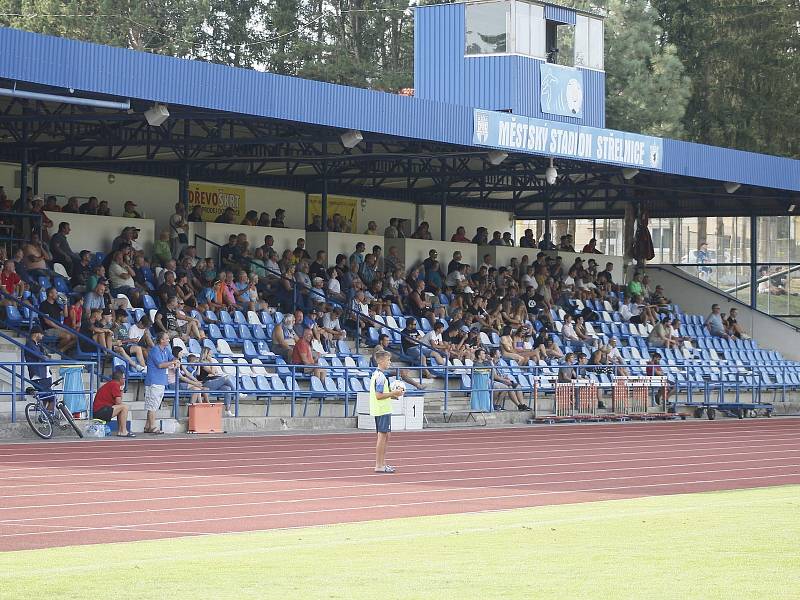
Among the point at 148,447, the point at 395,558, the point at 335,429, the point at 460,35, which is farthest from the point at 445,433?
the point at 395,558

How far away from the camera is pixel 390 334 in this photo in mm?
31781

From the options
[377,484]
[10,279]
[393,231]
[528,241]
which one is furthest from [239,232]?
[377,484]

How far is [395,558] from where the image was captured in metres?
10.6

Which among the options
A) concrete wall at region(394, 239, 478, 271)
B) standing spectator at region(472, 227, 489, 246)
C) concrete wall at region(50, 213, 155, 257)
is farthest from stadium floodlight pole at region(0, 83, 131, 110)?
standing spectator at region(472, 227, 489, 246)

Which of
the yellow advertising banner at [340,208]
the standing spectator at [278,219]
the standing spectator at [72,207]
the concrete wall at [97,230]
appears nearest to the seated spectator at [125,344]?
the concrete wall at [97,230]

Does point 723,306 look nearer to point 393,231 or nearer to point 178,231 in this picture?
point 393,231

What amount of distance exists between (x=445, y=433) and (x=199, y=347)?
4639mm

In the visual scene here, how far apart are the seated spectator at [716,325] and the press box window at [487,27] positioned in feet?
36.9

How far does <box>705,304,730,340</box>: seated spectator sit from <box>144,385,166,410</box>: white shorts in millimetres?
21820

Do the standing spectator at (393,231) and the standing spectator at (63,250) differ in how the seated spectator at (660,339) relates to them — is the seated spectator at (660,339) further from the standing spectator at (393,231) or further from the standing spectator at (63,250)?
the standing spectator at (63,250)

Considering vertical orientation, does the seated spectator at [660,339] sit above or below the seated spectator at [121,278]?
below

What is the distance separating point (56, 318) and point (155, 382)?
2263mm

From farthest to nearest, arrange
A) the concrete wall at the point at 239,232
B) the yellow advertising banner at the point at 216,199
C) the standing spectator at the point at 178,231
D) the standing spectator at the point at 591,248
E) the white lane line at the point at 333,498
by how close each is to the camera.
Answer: the standing spectator at the point at 591,248
the yellow advertising banner at the point at 216,199
the concrete wall at the point at 239,232
the standing spectator at the point at 178,231
the white lane line at the point at 333,498

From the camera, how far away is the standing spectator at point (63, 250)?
28.1 m
